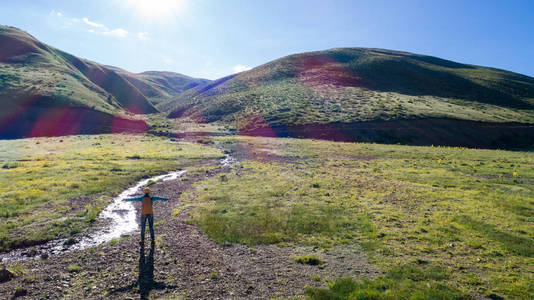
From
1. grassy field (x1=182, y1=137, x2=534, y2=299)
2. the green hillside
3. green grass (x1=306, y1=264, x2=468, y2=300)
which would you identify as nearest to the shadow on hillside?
grassy field (x1=182, y1=137, x2=534, y2=299)

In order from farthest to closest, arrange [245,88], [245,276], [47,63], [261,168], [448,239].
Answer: [245,88] < [47,63] < [261,168] < [448,239] < [245,276]

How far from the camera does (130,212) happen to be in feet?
71.1

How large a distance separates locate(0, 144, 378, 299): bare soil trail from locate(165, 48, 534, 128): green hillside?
69.1 meters

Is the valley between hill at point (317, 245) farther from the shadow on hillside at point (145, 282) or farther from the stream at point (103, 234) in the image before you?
the stream at point (103, 234)

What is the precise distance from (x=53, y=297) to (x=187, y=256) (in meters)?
5.58

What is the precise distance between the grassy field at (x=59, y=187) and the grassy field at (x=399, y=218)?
808cm

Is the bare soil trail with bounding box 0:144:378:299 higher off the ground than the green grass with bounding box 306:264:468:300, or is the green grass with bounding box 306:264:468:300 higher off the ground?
the green grass with bounding box 306:264:468:300

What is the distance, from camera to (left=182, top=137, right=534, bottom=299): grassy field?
11.8 m

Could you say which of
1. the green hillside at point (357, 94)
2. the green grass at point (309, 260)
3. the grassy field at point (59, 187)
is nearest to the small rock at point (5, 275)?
the grassy field at point (59, 187)

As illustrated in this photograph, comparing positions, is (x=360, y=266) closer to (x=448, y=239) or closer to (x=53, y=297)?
(x=448, y=239)

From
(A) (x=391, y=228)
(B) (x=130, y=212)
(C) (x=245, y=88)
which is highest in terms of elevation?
(C) (x=245, y=88)

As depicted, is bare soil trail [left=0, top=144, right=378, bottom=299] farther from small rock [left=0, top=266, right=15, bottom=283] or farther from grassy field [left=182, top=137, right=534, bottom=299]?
grassy field [left=182, top=137, right=534, bottom=299]

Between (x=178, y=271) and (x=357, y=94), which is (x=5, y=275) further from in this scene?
(x=357, y=94)

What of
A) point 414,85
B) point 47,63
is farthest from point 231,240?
point 47,63
